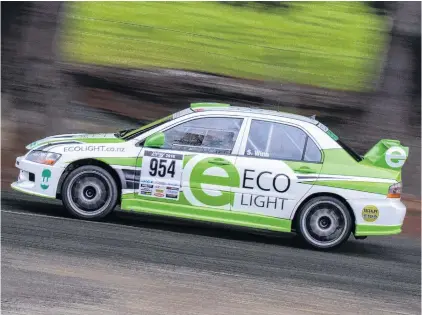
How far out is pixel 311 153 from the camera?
11.4m

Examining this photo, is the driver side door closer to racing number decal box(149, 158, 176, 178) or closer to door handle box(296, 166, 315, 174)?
racing number decal box(149, 158, 176, 178)

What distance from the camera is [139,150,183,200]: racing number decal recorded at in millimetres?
11188

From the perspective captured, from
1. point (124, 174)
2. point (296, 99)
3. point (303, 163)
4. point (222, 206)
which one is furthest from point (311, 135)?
point (296, 99)

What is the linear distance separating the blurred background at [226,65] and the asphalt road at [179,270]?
455 cm

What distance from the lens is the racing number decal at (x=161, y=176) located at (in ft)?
36.7

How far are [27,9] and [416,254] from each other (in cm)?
846

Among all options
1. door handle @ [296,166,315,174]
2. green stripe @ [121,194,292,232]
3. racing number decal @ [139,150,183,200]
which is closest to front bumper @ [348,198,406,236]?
door handle @ [296,166,315,174]

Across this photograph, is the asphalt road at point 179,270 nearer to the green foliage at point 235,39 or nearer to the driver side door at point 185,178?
the driver side door at point 185,178

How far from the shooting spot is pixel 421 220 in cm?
1410

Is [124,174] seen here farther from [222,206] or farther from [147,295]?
[147,295]

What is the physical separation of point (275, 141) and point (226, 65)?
5497mm

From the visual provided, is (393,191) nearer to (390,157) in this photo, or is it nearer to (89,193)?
(390,157)

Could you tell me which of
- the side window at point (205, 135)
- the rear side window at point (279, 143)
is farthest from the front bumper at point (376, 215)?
the side window at point (205, 135)

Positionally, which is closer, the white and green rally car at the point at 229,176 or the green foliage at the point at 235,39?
the white and green rally car at the point at 229,176
